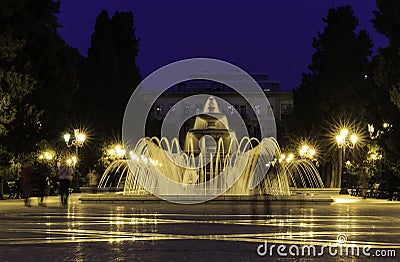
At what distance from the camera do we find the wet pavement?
434 inches

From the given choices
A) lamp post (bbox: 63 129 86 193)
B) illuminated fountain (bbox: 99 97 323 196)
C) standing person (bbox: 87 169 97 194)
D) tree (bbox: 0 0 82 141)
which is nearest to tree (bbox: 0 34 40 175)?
tree (bbox: 0 0 82 141)

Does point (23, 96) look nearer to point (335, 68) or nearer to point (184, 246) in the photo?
point (184, 246)

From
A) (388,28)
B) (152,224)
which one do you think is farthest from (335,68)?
(152,224)

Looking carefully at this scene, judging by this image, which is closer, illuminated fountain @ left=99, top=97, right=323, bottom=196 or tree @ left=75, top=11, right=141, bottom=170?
illuminated fountain @ left=99, top=97, right=323, bottom=196

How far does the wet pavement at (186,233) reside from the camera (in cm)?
1103

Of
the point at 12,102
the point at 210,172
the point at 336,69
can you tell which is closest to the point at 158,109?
the point at 336,69

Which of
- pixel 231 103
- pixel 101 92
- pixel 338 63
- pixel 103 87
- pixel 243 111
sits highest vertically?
pixel 231 103

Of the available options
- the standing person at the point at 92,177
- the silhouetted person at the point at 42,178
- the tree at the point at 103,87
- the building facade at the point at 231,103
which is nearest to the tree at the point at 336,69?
the tree at the point at 103,87

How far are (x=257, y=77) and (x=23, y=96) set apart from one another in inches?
4192

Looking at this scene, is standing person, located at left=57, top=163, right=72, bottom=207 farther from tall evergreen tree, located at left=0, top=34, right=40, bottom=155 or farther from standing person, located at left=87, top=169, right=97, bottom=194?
standing person, located at left=87, top=169, right=97, bottom=194

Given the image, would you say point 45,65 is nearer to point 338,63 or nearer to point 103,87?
point 103,87

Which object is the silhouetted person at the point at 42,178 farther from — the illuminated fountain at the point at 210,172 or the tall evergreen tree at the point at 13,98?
the illuminated fountain at the point at 210,172

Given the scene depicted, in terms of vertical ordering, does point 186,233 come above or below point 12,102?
below

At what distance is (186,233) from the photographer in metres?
14.6
